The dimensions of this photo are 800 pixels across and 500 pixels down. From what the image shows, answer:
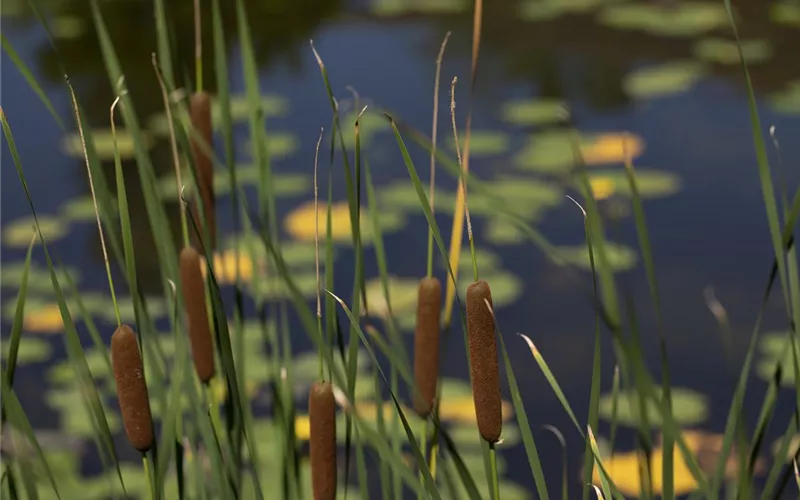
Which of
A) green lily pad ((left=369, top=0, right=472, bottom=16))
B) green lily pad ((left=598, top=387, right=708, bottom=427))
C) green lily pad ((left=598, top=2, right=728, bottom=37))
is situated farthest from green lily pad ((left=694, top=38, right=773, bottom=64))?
green lily pad ((left=598, top=387, right=708, bottom=427))

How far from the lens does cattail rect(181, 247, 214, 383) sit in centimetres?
56

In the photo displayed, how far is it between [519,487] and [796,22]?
1.78 m

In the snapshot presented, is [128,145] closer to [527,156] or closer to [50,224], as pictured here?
[50,224]

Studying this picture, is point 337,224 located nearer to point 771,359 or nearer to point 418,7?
point 771,359

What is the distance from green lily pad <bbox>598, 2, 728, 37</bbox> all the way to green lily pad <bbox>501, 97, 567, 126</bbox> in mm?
533

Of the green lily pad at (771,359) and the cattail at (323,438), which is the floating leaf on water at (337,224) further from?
the cattail at (323,438)

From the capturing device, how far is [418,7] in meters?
2.85

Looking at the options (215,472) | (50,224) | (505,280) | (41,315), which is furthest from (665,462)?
(50,224)

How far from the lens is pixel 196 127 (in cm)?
62

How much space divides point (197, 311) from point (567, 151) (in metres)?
1.57

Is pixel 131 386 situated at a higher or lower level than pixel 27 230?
higher

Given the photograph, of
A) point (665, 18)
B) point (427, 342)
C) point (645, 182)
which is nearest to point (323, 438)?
point (427, 342)

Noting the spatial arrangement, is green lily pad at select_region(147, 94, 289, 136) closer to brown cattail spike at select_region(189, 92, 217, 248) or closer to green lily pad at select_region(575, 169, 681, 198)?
green lily pad at select_region(575, 169, 681, 198)

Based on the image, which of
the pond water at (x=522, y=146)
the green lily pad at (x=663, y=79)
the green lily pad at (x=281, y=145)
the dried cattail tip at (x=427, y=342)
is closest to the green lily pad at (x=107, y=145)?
the pond water at (x=522, y=146)
